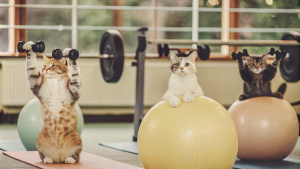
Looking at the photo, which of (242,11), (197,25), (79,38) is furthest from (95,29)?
(242,11)

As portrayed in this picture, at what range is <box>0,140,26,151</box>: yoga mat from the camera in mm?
4539

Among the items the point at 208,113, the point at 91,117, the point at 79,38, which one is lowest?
the point at 91,117

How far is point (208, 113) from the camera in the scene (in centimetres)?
304

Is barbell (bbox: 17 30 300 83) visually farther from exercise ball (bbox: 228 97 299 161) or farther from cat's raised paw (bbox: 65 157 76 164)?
cat's raised paw (bbox: 65 157 76 164)

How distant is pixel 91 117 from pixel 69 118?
11.0 ft

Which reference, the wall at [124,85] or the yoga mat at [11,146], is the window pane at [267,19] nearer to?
the wall at [124,85]

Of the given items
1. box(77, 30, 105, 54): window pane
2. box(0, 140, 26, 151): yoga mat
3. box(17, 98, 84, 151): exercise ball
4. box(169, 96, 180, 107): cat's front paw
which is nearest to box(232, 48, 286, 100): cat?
box(169, 96, 180, 107): cat's front paw

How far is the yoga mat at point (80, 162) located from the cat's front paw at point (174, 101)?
2.31 ft

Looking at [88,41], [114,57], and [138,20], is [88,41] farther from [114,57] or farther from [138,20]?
[114,57]

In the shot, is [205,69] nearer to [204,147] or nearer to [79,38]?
[79,38]

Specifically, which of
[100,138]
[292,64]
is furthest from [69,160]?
[292,64]

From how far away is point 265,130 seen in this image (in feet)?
12.4

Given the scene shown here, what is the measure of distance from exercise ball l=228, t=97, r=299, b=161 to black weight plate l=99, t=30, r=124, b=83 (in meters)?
1.56

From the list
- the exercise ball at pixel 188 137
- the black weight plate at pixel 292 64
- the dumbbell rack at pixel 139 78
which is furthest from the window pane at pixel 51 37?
the exercise ball at pixel 188 137
